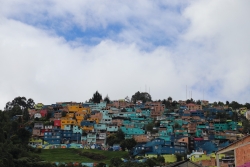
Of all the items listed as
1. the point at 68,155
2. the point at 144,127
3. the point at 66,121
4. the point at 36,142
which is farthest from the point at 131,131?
the point at 36,142

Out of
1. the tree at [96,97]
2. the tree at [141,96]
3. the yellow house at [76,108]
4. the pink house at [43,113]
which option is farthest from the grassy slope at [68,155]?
the tree at [141,96]

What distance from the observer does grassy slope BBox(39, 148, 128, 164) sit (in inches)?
2127

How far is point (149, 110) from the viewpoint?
83.2 m

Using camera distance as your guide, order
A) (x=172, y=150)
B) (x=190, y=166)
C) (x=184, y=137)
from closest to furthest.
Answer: (x=190, y=166), (x=172, y=150), (x=184, y=137)

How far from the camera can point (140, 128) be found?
72562 millimetres

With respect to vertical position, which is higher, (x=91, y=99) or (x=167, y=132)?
(x=91, y=99)

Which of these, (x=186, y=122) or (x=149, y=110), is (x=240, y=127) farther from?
(x=149, y=110)

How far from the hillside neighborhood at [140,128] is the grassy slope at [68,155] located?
2.40m

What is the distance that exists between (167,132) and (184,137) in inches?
172

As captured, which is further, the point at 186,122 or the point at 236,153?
the point at 186,122

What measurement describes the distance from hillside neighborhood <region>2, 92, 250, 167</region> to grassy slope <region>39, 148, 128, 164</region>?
240 centimetres

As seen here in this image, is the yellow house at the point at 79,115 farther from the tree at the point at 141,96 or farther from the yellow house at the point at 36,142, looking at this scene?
the tree at the point at 141,96

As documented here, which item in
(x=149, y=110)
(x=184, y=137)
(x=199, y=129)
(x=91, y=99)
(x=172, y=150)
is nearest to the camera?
(x=172, y=150)

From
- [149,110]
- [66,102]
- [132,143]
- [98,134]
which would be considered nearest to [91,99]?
[66,102]
